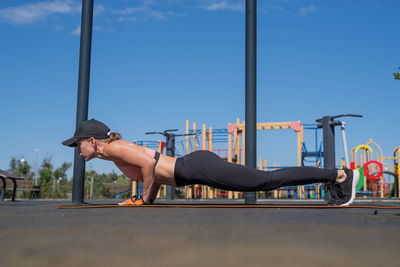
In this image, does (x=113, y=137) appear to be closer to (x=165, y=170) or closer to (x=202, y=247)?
(x=165, y=170)

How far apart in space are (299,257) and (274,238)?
13.2 inches

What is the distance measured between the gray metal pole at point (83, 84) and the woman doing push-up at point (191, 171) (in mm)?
1077

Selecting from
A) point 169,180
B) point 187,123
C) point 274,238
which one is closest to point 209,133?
point 187,123

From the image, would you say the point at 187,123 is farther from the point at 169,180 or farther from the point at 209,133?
the point at 169,180

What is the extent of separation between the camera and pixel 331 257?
0.93 metres

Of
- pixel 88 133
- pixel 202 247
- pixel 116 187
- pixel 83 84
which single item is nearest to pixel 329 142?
pixel 83 84

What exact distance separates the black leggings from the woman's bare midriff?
8 centimetres

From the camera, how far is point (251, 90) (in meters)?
4.87

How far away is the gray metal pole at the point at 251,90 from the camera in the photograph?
15.7 ft

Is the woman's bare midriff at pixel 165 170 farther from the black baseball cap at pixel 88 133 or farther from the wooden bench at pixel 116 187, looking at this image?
the wooden bench at pixel 116 187

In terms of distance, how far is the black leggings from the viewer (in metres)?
3.38

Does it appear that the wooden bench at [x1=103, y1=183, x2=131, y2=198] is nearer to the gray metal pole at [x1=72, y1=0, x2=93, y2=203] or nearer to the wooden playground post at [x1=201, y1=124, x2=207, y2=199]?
the wooden playground post at [x1=201, y1=124, x2=207, y2=199]

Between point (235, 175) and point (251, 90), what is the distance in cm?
172

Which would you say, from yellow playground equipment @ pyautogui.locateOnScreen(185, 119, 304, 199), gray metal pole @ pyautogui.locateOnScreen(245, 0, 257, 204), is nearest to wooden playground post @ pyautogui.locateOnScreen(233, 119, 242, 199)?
yellow playground equipment @ pyautogui.locateOnScreen(185, 119, 304, 199)
